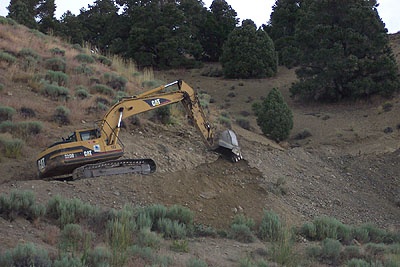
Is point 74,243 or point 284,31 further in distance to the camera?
point 284,31

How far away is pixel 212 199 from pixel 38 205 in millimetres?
4610

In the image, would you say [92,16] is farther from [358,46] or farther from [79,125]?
[79,125]

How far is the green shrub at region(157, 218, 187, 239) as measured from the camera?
412 inches

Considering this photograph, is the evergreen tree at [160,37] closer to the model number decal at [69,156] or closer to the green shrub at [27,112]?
the green shrub at [27,112]

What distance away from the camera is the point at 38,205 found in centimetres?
1023

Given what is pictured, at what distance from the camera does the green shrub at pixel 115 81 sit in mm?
22297

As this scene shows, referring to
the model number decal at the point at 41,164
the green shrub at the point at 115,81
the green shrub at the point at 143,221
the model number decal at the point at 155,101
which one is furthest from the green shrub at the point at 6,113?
the green shrub at the point at 143,221

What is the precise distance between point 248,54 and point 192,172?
30750 millimetres

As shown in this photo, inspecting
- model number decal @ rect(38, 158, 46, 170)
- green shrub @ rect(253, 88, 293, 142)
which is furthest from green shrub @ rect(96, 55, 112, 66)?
model number decal @ rect(38, 158, 46, 170)

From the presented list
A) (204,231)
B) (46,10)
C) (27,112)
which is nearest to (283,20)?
(46,10)

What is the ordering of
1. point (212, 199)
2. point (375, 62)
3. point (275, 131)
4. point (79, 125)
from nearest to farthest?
point (212, 199) → point (79, 125) → point (275, 131) → point (375, 62)

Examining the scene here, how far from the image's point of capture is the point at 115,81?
74.2 ft

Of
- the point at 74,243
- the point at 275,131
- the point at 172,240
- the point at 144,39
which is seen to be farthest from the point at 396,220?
the point at 144,39

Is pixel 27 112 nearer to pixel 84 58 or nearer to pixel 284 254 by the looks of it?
pixel 84 58
